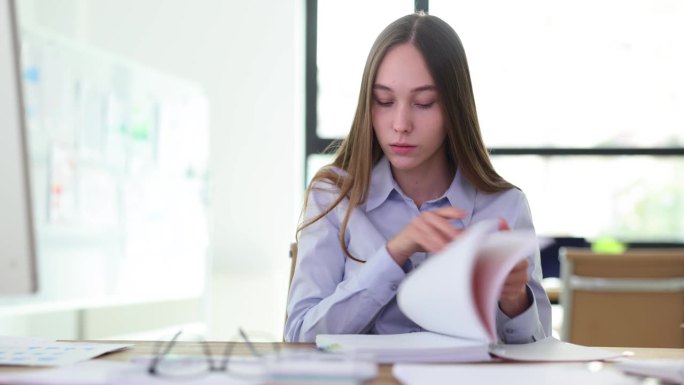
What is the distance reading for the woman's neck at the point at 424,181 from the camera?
1.63 m

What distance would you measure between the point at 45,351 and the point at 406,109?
2.29ft

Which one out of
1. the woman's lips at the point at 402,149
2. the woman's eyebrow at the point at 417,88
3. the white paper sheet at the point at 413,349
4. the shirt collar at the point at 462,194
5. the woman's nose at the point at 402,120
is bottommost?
the white paper sheet at the point at 413,349

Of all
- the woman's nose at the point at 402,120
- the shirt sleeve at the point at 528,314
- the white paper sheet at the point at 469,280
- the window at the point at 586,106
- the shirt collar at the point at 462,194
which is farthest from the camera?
the window at the point at 586,106

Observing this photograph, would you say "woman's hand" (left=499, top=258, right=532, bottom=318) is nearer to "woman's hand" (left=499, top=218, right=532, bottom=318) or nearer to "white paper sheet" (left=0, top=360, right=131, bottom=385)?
"woman's hand" (left=499, top=218, right=532, bottom=318)

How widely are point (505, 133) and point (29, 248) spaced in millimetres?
4156

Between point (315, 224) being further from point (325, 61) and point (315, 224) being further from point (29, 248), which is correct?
point (325, 61)

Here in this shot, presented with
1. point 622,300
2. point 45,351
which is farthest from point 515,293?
point 622,300

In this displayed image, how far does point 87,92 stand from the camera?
3.17 metres

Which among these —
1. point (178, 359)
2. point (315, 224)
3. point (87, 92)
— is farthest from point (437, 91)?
point (87, 92)

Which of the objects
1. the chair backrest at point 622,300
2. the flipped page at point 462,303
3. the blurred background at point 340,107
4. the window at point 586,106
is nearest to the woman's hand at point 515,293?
the flipped page at point 462,303

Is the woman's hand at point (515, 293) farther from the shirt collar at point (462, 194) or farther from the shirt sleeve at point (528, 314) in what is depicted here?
the shirt collar at point (462, 194)

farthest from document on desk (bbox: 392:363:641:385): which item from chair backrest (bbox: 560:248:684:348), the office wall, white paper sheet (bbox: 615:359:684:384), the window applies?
the window

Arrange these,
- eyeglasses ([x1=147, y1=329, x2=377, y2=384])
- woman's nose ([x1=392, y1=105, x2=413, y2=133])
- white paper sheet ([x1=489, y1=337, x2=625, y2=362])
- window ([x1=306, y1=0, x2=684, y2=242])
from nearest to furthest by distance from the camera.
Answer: eyeglasses ([x1=147, y1=329, x2=377, y2=384])
white paper sheet ([x1=489, y1=337, x2=625, y2=362])
woman's nose ([x1=392, y1=105, x2=413, y2=133])
window ([x1=306, y1=0, x2=684, y2=242])

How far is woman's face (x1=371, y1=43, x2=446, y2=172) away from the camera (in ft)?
4.81
